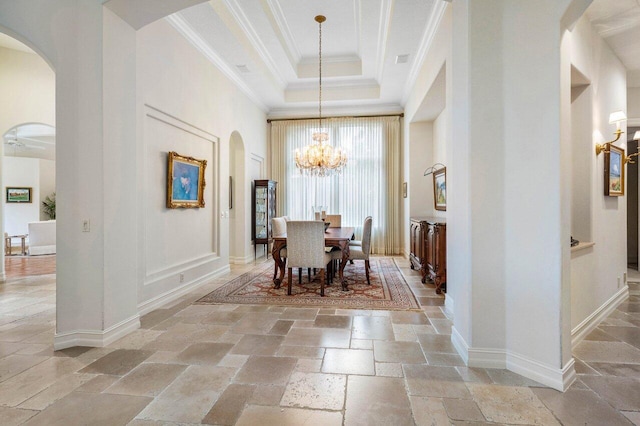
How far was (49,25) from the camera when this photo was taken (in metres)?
2.52

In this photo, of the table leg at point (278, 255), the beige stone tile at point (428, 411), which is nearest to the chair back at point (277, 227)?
the table leg at point (278, 255)

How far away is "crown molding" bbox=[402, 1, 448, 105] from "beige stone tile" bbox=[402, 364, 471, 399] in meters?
3.74

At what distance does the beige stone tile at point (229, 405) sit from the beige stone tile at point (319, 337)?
2.26ft

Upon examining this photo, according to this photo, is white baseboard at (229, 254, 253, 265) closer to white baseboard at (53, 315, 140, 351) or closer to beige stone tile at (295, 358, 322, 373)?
white baseboard at (53, 315, 140, 351)

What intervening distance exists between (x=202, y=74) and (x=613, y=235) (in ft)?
18.4

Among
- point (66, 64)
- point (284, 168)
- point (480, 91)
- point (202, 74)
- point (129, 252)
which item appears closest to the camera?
point (480, 91)

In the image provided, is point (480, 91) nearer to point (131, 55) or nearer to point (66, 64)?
point (131, 55)

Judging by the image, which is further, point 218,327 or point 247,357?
point 218,327

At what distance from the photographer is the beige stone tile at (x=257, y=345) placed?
2400mm

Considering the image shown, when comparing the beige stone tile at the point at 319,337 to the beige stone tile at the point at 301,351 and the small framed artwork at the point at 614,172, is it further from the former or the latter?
the small framed artwork at the point at 614,172

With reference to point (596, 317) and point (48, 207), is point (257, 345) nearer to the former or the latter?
point (596, 317)

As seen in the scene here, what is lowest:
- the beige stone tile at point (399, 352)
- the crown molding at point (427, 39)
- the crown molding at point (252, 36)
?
the beige stone tile at point (399, 352)

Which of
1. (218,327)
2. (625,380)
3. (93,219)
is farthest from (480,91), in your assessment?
(93,219)

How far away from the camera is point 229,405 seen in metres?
1.75
